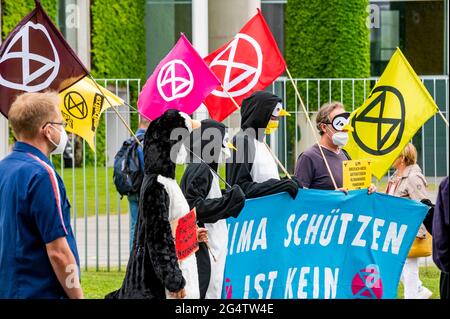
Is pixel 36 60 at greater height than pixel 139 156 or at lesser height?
greater

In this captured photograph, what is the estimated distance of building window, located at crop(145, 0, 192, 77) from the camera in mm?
28797

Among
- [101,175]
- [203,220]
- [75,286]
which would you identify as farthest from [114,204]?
[75,286]

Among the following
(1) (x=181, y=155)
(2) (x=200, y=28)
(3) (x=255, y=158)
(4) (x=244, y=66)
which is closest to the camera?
(1) (x=181, y=155)

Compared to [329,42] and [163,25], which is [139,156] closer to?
[329,42]

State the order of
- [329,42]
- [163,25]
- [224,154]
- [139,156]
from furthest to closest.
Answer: [163,25]
[329,42]
[139,156]
[224,154]

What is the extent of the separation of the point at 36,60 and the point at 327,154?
8.12 feet

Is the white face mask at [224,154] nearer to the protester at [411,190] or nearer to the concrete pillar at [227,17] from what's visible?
the protester at [411,190]

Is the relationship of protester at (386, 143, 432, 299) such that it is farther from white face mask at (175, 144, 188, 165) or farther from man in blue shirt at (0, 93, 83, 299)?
man in blue shirt at (0, 93, 83, 299)

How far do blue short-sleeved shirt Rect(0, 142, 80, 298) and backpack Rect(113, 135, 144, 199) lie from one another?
5309 millimetres

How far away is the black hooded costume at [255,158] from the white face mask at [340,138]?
0.84 meters

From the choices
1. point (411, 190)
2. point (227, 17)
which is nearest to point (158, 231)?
point (411, 190)

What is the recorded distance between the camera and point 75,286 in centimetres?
554

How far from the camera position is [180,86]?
363 inches

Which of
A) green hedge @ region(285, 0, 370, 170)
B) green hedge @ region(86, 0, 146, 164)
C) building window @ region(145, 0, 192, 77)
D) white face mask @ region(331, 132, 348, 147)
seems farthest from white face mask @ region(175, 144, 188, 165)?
building window @ region(145, 0, 192, 77)
